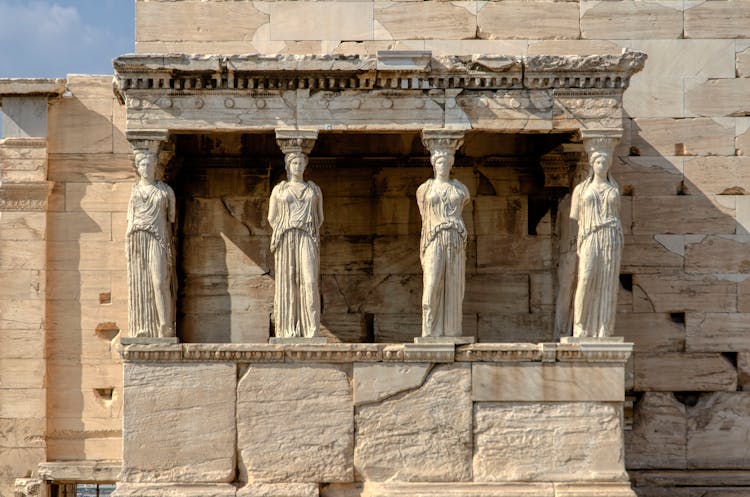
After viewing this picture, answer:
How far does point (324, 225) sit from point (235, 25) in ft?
6.88

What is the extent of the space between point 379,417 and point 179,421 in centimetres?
166

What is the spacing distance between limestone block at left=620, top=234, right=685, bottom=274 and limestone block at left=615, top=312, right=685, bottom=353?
44 cm

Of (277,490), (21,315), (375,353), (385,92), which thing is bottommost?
(277,490)

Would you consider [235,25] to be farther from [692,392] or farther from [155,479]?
[692,392]

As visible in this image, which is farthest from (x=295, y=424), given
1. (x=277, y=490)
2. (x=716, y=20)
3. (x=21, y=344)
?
(x=716, y=20)

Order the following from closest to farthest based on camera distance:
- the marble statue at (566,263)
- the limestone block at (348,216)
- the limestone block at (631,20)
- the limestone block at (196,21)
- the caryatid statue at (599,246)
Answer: the caryatid statue at (599,246), the marble statue at (566,263), the limestone block at (196,21), the limestone block at (631,20), the limestone block at (348,216)

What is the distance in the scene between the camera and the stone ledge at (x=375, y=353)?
32.9ft

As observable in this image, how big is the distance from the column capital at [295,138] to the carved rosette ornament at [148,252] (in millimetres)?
970

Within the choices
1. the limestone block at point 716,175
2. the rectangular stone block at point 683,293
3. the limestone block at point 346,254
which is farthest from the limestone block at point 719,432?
the limestone block at point 346,254

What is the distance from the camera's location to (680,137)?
38.8 feet

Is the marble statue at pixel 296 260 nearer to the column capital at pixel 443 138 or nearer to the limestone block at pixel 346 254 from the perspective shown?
the column capital at pixel 443 138

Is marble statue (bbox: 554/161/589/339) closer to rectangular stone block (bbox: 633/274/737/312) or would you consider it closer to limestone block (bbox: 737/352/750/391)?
rectangular stone block (bbox: 633/274/737/312)

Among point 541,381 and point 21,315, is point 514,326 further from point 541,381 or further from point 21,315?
point 21,315

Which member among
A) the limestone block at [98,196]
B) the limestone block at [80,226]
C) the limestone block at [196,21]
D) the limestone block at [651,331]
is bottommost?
the limestone block at [651,331]
